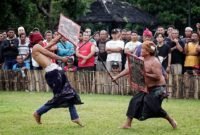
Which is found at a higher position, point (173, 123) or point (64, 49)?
point (64, 49)

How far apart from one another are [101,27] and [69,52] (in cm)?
2410

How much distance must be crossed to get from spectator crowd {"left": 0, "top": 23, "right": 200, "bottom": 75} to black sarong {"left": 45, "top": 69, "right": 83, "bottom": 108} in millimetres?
6074

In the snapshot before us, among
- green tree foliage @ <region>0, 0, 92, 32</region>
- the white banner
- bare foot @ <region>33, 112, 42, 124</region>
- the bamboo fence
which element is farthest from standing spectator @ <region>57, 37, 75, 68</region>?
green tree foliage @ <region>0, 0, 92, 32</region>

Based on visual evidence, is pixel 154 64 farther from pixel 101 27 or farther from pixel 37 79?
pixel 101 27

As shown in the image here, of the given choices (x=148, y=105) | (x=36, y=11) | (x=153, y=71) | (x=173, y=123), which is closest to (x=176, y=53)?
(x=173, y=123)

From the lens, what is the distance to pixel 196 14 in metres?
42.4

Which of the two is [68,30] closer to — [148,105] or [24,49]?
[148,105]

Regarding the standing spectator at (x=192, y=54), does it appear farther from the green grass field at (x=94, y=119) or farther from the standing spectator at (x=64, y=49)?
the standing spectator at (x=64, y=49)

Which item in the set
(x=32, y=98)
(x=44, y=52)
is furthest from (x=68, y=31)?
(x=32, y=98)

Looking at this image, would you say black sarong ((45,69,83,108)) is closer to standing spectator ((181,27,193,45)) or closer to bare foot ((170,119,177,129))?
bare foot ((170,119,177,129))

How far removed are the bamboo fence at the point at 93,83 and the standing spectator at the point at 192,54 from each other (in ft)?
2.10

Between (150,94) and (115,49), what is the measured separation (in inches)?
310

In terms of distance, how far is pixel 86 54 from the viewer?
62.4ft

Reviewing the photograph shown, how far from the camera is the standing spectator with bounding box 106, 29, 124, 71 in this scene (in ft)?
62.2
